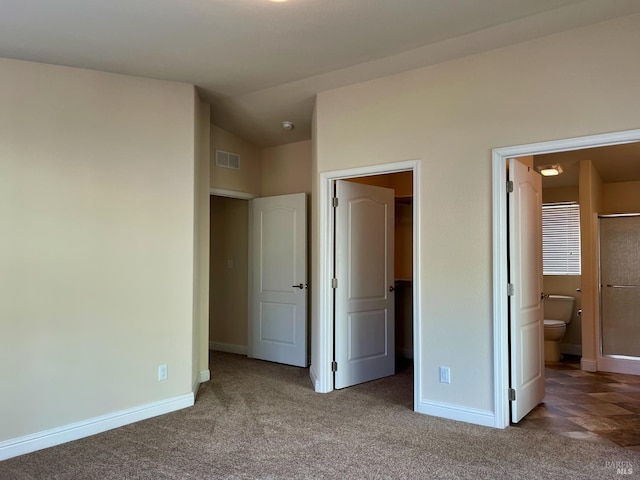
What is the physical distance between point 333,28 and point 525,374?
284cm

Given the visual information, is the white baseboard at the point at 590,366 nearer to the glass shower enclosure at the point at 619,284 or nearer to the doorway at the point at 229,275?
the glass shower enclosure at the point at 619,284

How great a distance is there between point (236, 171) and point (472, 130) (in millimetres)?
2945

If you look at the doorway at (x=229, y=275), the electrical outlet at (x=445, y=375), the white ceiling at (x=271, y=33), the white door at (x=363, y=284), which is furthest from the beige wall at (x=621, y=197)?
the doorway at (x=229, y=275)

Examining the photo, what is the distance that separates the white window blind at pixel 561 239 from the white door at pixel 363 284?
270cm

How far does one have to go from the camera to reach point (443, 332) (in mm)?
3557

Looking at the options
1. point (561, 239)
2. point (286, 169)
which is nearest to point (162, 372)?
A: point (286, 169)

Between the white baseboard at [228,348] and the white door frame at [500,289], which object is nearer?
the white door frame at [500,289]

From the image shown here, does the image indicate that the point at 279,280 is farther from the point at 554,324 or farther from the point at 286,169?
the point at 554,324

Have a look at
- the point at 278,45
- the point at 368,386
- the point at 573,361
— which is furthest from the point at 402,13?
the point at 573,361

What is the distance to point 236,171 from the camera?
5.50 m

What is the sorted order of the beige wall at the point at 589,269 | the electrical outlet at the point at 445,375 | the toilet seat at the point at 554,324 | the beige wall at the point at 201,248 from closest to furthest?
the electrical outlet at the point at 445,375, the beige wall at the point at 201,248, the beige wall at the point at 589,269, the toilet seat at the point at 554,324

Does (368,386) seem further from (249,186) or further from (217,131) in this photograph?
(217,131)

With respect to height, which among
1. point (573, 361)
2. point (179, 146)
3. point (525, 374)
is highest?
point (179, 146)

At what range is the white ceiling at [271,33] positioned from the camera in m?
2.66
